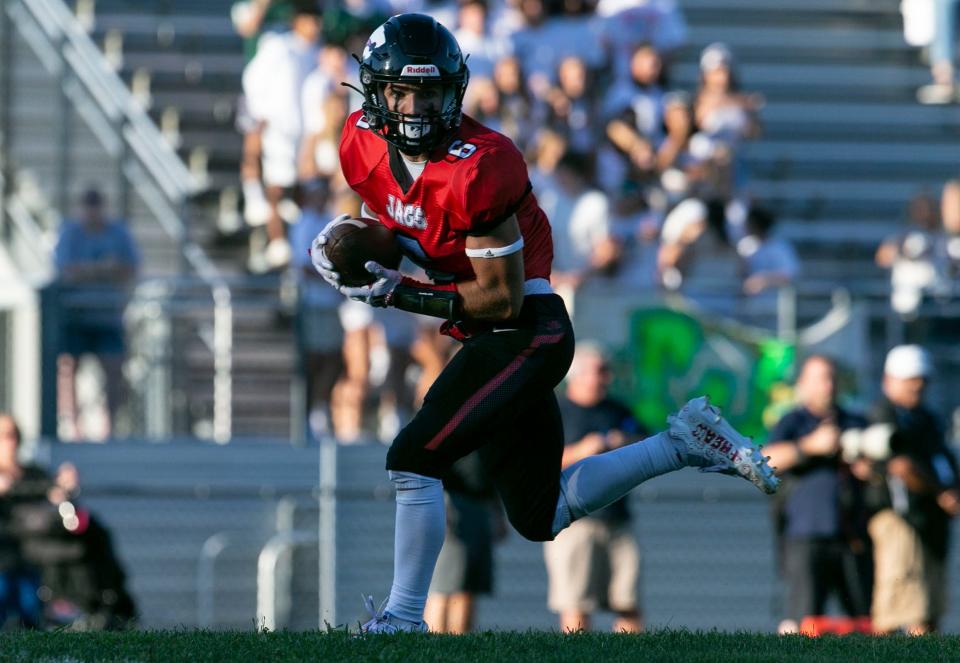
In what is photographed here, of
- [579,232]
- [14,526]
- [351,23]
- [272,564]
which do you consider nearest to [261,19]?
[351,23]

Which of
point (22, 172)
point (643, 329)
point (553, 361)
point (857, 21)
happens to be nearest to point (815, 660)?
point (553, 361)

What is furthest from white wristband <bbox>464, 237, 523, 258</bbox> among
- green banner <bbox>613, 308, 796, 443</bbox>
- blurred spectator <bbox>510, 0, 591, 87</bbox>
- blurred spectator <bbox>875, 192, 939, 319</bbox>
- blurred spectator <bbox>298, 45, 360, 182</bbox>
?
blurred spectator <bbox>510, 0, 591, 87</bbox>

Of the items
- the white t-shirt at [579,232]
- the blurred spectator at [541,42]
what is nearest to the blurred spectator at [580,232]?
the white t-shirt at [579,232]

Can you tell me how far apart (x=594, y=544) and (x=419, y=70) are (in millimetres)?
4526

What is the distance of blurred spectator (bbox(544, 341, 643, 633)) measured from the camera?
923 cm

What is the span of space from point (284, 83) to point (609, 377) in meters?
3.50

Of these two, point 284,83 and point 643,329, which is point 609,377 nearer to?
point 643,329

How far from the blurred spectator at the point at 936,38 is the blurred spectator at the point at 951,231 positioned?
3.53m

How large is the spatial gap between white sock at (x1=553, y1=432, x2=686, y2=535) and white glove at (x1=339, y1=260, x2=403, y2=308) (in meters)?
0.94

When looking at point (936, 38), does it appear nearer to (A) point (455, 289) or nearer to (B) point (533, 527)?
(B) point (533, 527)

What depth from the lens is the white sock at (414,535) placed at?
5617 mm

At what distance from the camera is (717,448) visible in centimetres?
604

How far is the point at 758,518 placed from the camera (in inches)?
427

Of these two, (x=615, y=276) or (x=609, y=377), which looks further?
(x=615, y=276)
